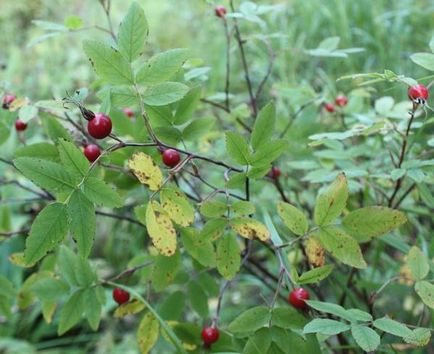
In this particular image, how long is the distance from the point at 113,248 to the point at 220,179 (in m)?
1.29

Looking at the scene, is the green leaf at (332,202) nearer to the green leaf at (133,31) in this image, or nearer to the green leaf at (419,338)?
the green leaf at (419,338)

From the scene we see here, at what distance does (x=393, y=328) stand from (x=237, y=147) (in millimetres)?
311

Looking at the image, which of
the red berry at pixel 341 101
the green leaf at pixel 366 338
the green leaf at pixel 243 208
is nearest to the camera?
the green leaf at pixel 366 338

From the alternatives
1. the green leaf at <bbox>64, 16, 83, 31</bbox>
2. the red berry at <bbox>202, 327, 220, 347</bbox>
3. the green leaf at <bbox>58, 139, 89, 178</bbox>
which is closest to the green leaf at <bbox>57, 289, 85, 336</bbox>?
the red berry at <bbox>202, 327, 220, 347</bbox>

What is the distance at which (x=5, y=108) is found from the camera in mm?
993

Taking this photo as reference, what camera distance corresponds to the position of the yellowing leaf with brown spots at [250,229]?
0.77 meters

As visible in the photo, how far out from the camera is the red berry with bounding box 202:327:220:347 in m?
0.93

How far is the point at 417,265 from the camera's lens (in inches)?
32.4

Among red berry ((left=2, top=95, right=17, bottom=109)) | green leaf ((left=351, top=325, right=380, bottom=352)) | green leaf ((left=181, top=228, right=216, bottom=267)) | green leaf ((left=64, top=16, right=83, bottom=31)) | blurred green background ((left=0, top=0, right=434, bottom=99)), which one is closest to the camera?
green leaf ((left=351, top=325, right=380, bottom=352))

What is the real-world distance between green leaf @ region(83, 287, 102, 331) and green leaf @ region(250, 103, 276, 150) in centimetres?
39

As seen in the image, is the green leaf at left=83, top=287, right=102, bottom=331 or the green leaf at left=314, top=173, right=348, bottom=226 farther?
the green leaf at left=83, top=287, right=102, bottom=331

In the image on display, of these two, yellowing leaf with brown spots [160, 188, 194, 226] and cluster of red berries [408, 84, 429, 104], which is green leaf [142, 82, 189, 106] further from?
cluster of red berries [408, 84, 429, 104]

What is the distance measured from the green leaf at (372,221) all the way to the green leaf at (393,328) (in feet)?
0.41

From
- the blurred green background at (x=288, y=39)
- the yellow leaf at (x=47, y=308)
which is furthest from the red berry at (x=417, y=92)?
the blurred green background at (x=288, y=39)
